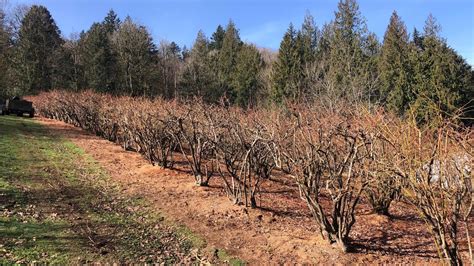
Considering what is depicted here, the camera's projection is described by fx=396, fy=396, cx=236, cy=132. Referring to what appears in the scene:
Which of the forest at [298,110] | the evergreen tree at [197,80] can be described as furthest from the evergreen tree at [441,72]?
the evergreen tree at [197,80]

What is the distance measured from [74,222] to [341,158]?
4.33 meters

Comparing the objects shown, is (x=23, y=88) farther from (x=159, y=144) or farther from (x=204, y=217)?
(x=204, y=217)

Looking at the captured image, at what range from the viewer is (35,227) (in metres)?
5.42

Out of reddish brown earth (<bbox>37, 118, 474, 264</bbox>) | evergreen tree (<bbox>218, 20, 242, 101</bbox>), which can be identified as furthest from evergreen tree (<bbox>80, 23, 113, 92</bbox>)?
Answer: reddish brown earth (<bbox>37, 118, 474, 264</bbox>)

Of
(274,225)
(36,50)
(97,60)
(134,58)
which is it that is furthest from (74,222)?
(36,50)

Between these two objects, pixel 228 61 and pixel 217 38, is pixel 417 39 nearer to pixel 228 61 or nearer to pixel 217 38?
pixel 228 61

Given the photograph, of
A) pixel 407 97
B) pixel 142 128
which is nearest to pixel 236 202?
pixel 142 128

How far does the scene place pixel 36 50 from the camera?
37750mm

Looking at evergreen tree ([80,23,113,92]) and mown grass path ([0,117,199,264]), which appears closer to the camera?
mown grass path ([0,117,199,264])

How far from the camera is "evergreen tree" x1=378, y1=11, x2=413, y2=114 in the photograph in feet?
72.6

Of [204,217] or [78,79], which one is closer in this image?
[204,217]

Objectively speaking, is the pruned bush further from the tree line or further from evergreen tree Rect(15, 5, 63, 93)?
evergreen tree Rect(15, 5, 63, 93)

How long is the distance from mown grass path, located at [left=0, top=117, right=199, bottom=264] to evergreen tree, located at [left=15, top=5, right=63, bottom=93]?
31426mm

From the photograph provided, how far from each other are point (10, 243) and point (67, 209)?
1551 millimetres
